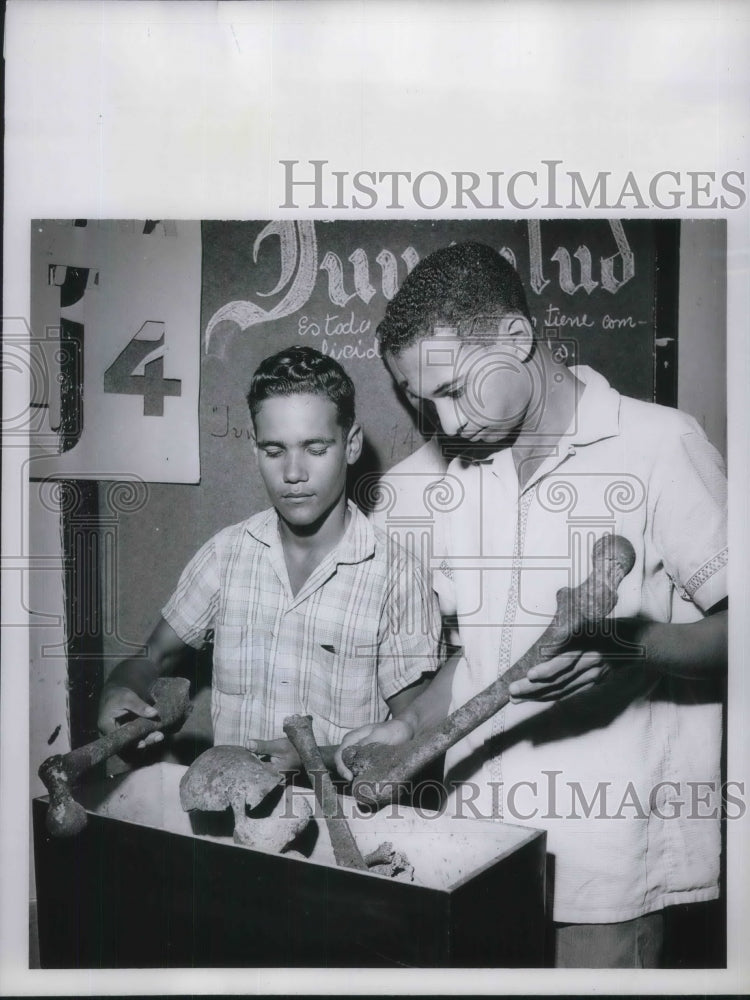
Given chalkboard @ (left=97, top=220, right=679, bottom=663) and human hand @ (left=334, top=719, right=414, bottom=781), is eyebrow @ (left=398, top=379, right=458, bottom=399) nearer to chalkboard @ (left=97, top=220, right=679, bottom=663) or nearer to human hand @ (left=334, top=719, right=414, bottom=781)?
chalkboard @ (left=97, top=220, right=679, bottom=663)

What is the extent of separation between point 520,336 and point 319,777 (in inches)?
28.7

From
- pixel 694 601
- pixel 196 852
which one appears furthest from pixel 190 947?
pixel 694 601

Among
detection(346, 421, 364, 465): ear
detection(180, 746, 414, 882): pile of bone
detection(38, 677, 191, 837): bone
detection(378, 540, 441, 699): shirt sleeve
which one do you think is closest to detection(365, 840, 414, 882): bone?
detection(180, 746, 414, 882): pile of bone

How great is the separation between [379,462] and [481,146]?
52cm

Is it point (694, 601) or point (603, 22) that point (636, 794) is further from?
point (603, 22)

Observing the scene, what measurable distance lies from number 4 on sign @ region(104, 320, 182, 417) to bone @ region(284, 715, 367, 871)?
529 millimetres

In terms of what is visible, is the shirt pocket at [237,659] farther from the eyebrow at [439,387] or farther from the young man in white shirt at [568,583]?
the eyebrow at [439,387]

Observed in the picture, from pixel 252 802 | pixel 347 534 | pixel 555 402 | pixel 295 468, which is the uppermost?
pixel 555 402

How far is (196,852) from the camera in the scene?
1377 millimetres

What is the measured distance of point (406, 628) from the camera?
1413mm

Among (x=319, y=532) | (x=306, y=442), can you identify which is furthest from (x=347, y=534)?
(x=306, y=442)

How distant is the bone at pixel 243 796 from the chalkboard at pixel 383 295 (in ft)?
1.30

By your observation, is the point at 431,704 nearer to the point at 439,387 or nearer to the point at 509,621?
the point at 509,621

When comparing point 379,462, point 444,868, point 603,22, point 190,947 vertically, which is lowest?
point 190,947
